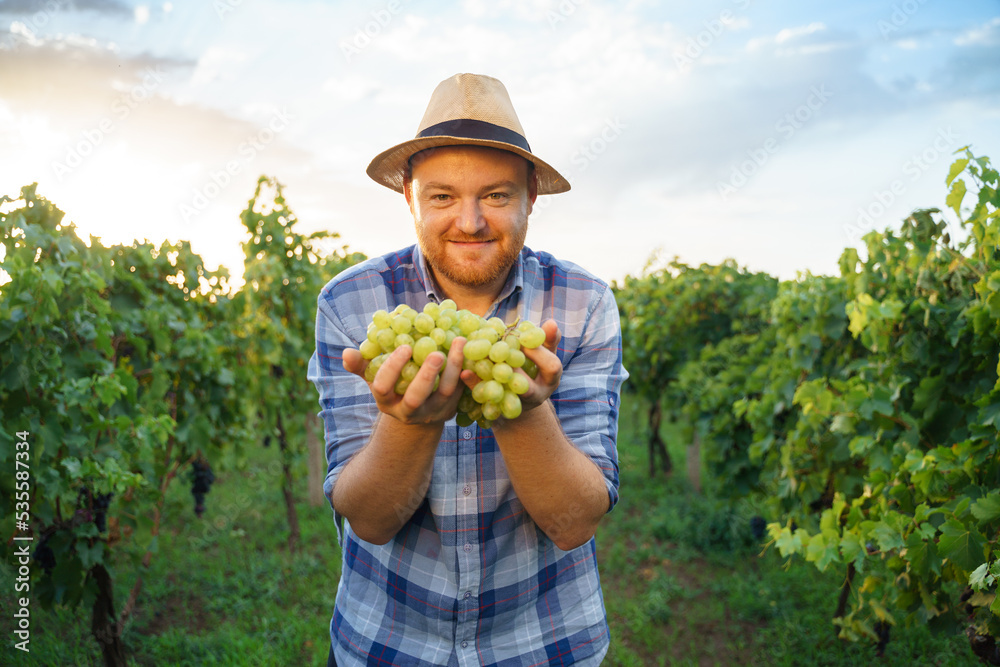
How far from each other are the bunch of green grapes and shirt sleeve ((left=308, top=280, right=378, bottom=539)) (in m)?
0.37

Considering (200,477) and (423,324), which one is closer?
(423,324)

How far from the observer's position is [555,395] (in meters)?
1.83

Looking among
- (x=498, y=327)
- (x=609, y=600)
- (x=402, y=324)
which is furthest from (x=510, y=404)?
(x=609, y=600)

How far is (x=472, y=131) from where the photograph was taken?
1770 mm

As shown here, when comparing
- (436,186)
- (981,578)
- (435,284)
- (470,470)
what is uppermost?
(436,186)

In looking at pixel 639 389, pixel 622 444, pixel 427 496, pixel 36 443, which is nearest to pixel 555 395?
pixel 427 496

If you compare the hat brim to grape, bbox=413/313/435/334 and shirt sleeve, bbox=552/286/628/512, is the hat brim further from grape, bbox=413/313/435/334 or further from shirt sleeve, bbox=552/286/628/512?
grape, bbox=413/313/435/334

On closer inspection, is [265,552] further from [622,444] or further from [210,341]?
[622,444]

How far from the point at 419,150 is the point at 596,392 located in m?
0.88

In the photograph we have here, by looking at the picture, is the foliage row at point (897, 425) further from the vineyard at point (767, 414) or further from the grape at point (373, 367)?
the grape at point (373, 367)

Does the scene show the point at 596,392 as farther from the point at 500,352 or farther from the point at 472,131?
the point at 472,131

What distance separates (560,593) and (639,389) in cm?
680

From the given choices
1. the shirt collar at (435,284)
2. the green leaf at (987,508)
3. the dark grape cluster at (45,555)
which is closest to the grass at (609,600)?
the dark grape cluster at (45,555)

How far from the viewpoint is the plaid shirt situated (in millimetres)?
1739
